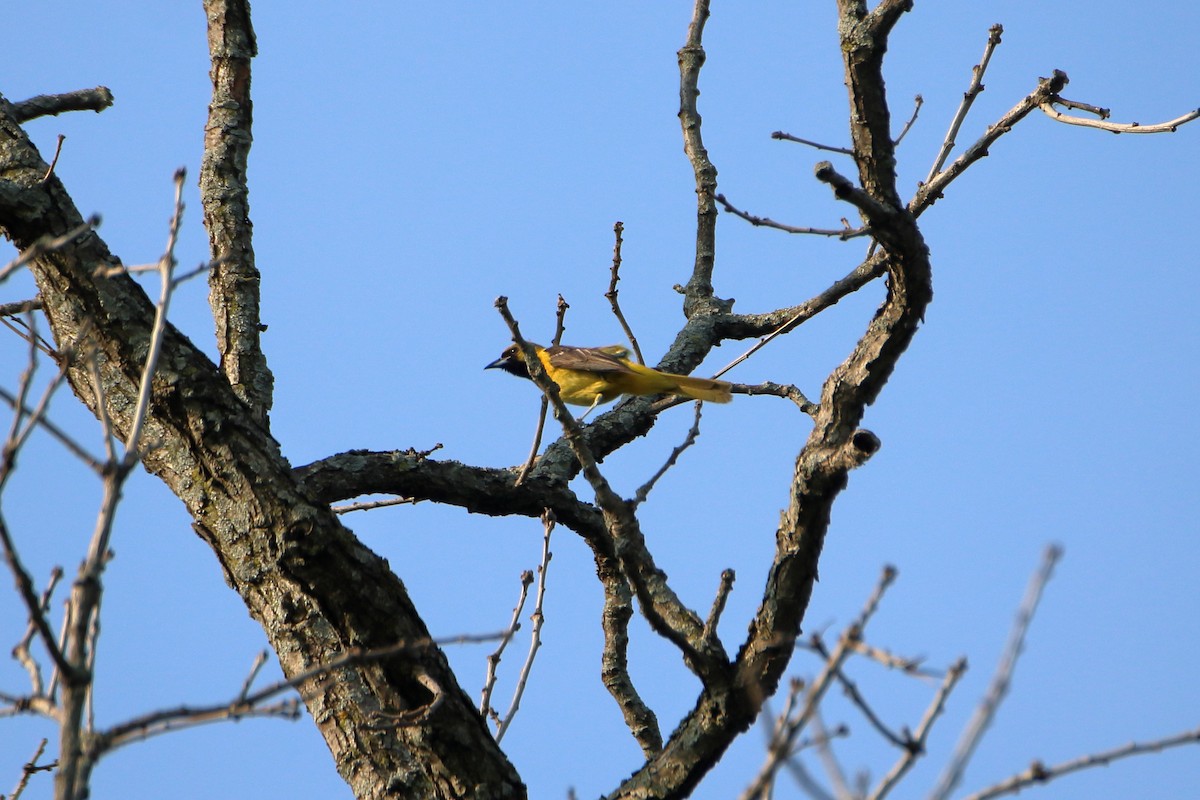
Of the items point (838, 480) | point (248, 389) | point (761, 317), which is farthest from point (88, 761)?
point (761, 317)

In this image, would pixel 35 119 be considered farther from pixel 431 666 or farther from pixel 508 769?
pixel 508 769

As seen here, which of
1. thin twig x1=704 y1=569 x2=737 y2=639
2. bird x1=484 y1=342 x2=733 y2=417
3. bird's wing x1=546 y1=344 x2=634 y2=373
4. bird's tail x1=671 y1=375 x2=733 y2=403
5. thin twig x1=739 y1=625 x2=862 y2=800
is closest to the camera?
thin twig x1=739 y1=625 x2=862 y2=800

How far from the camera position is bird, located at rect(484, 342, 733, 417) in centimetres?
591

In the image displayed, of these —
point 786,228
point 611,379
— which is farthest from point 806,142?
point 611,379

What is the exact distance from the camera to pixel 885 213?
3240 mm

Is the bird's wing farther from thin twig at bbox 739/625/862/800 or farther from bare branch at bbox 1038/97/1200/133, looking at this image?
thin twig at bbox 739/625/862/800

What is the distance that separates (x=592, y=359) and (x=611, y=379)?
0.27m

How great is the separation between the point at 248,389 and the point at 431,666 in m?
1.56

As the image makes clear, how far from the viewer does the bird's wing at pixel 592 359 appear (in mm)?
6816

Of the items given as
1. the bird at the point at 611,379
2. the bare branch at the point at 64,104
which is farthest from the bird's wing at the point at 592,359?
the bare branch at the point at 64,104

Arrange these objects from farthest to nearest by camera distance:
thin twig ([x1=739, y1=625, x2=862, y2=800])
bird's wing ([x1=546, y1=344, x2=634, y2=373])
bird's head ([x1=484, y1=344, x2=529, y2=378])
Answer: bird's head ([x1=484, y1=344, x2=529, y2=378]), bird's wing ([x1=546, y1=344, x2=634, y2=373]), thin twig ([x1=739, y1=625, x2=862, y2=800])

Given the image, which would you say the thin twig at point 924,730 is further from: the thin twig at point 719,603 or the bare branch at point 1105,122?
the bare branch at point 1105,122

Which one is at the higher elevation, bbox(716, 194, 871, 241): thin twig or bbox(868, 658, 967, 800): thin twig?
bbox(716, 194, 871, 241): thin twig

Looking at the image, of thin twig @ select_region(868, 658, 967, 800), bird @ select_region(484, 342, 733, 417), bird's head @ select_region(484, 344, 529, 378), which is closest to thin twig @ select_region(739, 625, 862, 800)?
thin twig @ select_region(868, 658, 967, 800)
